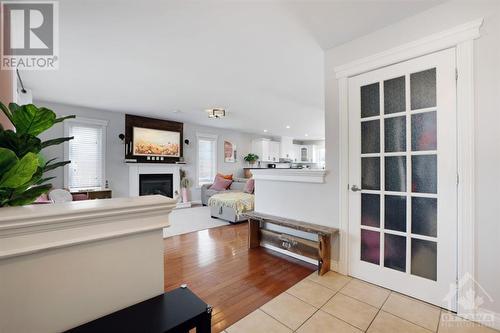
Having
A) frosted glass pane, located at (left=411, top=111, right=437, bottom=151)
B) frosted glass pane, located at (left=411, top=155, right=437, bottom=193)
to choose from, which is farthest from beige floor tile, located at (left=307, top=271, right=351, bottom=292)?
frosted glass pane, located at (left=411, top=111, right=437, bottom=151)

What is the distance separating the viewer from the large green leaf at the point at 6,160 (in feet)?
2.36

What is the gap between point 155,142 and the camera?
5.98 meters

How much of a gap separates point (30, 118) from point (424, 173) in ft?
8.40

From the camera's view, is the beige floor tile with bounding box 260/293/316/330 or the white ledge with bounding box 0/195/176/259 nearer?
the white ledge with bounding box 0/195/176/259

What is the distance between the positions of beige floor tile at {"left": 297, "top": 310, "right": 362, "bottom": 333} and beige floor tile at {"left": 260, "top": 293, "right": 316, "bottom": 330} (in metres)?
0.04

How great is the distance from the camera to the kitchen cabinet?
28.2 feet

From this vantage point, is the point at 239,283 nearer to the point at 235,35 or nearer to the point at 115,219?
the point at 115,219

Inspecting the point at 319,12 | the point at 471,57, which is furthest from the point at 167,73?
the point at 471,57

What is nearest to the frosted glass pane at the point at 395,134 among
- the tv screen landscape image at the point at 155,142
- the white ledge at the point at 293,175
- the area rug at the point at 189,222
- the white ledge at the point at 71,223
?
the white ledge at the point at 293,175

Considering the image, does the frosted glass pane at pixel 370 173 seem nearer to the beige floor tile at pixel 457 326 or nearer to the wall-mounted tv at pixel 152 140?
the beige floor tile at pixel 457 326

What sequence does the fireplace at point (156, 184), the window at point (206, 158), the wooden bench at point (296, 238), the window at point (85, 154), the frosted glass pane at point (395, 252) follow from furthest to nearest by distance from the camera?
the window at point (206, 158) < the fireplace at point (156, 184) < the window at point (85, 154) < the wooden bench at point (296, 238) < the frosted glass pane at point (395, 252)

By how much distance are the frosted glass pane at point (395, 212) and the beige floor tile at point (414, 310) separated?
59cm

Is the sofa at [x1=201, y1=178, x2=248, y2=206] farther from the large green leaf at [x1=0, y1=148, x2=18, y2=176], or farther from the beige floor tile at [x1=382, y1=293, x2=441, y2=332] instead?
the large green leaf at [x1=0, y1=148, x2=18, y2=176]

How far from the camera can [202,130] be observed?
7.04 m
